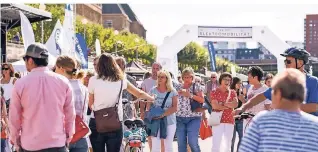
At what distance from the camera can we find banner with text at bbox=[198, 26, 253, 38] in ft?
82.6

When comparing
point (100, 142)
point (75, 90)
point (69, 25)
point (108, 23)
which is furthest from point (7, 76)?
point (108, 23)

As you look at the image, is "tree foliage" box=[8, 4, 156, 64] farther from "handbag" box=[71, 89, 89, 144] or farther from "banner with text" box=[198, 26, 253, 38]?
"handbag" box=[71, 89, 89, 144]

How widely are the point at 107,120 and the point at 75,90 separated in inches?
31.1

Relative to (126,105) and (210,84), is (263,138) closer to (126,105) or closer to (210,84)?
(126,105)

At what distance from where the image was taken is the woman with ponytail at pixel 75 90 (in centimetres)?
689

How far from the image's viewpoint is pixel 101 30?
2694 inches

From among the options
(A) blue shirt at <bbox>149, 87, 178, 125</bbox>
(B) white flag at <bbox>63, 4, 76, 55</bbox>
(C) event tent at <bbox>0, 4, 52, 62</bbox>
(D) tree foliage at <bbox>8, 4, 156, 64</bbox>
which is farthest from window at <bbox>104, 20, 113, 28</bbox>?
(A) blue shirt at <bbox>149, 87, 178, 125</bbox>

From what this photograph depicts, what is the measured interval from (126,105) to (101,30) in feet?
193

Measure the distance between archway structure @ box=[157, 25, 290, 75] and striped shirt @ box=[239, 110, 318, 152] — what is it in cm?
2064

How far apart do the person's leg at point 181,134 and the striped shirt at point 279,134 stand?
6394 millimetres

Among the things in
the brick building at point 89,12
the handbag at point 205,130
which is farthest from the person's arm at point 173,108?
the brick building at point 89,12

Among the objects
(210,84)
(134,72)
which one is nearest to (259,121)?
(210,84)

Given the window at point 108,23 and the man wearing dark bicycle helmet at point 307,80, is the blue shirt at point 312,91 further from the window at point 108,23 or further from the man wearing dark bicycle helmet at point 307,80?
the window at point 108,23

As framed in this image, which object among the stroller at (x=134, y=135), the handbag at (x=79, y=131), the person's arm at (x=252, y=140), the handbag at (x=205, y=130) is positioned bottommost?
the handbag at (x=205, y=130)
